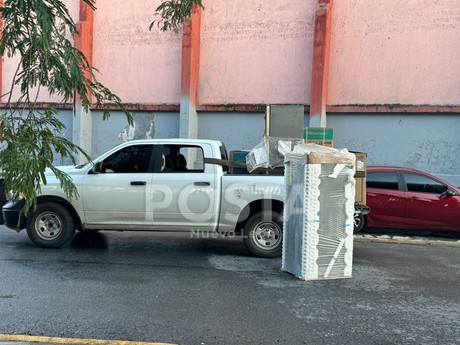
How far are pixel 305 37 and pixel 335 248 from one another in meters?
9.65

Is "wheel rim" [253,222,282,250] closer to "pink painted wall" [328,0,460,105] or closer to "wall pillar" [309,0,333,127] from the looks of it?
"wall pillar" [309,0,333,127]

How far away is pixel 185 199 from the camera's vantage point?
7160 mm

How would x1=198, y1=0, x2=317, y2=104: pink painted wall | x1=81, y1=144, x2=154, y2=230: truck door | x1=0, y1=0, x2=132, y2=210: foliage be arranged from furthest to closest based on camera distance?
x1=198, y1=0, x2=317, y2=104: pink painted wall, x1=81, y1=144, x2=154, y2=230: truck door, x1=0, y1=0, x2=132, y2=210: foliage

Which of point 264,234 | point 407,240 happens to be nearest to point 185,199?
point 264,234

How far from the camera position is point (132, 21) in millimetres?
15680

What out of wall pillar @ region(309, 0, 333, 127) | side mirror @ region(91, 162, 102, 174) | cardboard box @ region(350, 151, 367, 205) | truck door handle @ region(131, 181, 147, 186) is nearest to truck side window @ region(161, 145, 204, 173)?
truck door handle @ region(131, 181, 147, 186)

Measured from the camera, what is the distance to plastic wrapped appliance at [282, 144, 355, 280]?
19.2 feet

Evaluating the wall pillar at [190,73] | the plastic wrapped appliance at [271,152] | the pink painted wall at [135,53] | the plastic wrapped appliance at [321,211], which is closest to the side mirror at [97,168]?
the plastic wrapped appliance at [271,152]

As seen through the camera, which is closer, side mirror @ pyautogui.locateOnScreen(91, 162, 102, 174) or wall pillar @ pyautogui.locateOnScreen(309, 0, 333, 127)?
side mirror @ pyautogui.locateOnScreen(91, 162, 102, 174)

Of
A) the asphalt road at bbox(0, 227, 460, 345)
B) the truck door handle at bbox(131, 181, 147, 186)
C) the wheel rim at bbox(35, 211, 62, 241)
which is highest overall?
the truck door handle at bbox(131, 181, 147, 186)

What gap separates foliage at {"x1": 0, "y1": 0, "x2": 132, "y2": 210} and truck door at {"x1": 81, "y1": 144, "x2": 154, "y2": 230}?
406 centimetres

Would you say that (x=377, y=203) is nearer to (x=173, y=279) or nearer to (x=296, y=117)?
(x=296, y=117)

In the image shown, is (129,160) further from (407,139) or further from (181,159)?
(407,139)

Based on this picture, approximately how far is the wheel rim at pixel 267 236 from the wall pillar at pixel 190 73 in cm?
811
